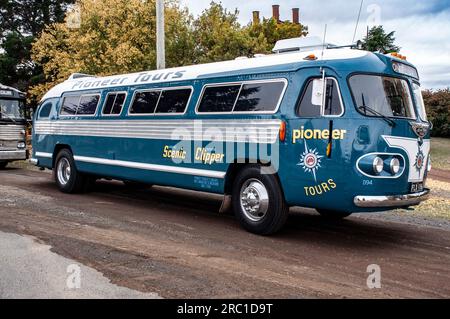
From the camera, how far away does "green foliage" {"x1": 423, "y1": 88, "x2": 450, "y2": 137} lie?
3034 centimetres

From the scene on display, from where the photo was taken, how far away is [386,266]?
6207 mm

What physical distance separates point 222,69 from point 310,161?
2.47m

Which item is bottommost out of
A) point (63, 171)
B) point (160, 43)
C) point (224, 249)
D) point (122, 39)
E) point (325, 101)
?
point (224, 249)

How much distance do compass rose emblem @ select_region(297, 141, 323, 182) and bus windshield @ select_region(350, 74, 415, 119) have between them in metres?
0.84

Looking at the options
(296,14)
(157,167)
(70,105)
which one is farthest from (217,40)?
(296,14)

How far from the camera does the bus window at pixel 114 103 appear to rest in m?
10.5

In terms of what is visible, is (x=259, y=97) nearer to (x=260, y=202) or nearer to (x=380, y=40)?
(x=260, y=202)

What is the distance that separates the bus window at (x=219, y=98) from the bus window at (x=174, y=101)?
439 millimetres

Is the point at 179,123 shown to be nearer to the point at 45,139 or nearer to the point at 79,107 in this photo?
the point at 79,107

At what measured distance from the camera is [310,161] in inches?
277

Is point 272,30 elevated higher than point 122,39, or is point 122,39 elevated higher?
point 272,30

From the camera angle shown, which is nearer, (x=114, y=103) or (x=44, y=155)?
(x=114, y=103)
